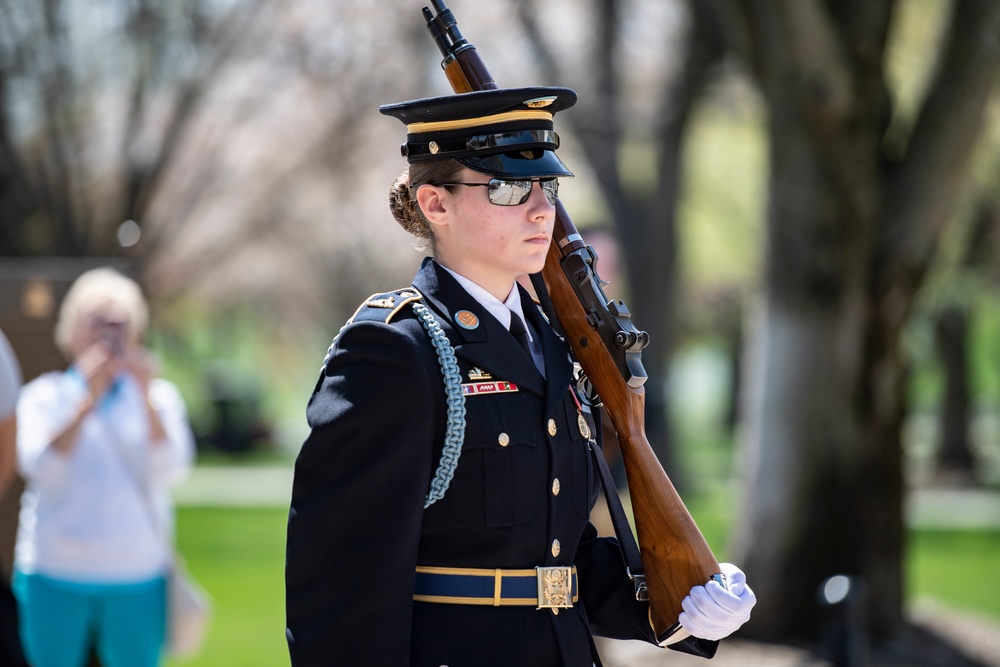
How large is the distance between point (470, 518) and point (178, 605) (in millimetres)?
3344

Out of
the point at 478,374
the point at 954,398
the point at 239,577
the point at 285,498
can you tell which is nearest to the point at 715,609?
the point at 478,374

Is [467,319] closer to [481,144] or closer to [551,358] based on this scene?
[551,358]

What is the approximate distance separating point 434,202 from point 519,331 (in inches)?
13.4

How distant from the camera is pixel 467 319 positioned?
2807mm

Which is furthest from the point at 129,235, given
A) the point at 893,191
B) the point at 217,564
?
the point at 217,564

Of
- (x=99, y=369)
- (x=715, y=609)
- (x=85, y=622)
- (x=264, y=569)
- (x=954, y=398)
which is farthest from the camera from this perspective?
(x=954, y=398)

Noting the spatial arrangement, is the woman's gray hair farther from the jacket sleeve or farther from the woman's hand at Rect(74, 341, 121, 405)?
the jacket sleeve

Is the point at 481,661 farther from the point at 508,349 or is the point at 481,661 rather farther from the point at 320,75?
the point at 320,75

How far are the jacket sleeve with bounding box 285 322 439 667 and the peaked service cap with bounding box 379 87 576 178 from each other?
1.37ft

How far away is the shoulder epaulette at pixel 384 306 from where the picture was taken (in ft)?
8.87

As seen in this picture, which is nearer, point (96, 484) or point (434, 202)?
point (434, 202)

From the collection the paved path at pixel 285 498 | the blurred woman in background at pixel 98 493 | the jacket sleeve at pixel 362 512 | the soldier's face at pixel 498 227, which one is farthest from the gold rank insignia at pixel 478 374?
the paved path at pixel 285 498

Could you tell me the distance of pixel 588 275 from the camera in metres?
2.98

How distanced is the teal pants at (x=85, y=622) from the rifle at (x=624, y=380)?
310 cm
